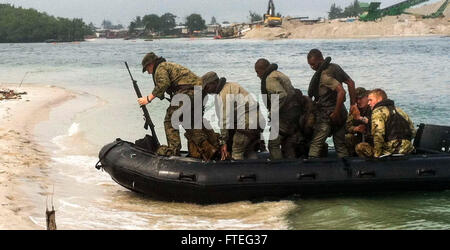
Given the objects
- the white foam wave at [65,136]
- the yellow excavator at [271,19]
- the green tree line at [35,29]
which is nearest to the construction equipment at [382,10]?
the yellow excavator at [271,19]

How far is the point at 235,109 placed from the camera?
745 cm

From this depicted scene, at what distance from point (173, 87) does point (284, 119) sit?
1.46m

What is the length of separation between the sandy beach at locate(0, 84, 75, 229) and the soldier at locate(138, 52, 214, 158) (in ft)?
6.20

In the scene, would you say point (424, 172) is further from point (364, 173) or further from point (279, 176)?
point (279, 176)

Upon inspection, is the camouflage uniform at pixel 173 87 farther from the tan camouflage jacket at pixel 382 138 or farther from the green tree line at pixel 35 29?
the green tree line at pixel 35 29

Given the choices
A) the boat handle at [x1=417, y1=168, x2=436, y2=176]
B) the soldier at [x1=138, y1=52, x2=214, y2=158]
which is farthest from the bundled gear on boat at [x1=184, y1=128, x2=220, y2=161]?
the boat handle at [x1=417, y1=168, x2=436, y2=176]

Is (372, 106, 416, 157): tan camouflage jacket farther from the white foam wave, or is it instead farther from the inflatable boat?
the white foam wave

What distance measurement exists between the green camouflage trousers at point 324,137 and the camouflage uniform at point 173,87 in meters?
1.40

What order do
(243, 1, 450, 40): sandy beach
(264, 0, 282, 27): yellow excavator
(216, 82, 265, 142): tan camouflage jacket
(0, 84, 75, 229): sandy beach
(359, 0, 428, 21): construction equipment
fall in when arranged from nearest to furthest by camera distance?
(0, 84, 75, 229): sandy beach
(216, 82, 265, 142): tan camouflage jacket
(359, 0, 428, 21): construction equipment
(243, 1, 450, 40): sandy beach
(264, 0, 282, 27): yellow excavator

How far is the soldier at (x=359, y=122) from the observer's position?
25.7ft

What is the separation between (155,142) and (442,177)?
3.80m

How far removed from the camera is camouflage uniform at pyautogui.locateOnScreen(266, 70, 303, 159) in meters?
7.43
